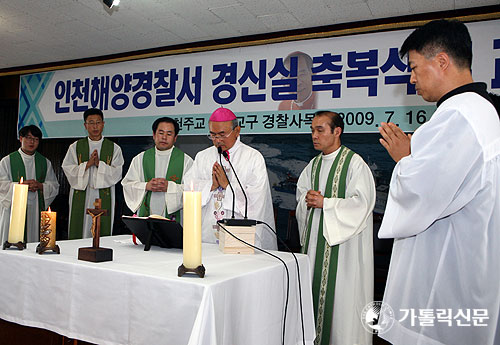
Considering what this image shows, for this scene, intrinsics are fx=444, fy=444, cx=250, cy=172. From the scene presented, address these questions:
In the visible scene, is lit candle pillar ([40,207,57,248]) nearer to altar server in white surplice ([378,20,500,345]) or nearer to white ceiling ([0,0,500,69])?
altar server in white surplice ([378,20,500,345])

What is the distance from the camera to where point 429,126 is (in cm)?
179

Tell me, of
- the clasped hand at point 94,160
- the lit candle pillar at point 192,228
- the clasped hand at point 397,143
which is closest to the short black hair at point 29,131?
the clasped hand at point 94,160

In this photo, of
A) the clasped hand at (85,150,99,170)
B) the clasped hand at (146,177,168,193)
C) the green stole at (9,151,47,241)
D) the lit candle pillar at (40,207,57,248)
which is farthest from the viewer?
the green stole at (9,151,47,241)

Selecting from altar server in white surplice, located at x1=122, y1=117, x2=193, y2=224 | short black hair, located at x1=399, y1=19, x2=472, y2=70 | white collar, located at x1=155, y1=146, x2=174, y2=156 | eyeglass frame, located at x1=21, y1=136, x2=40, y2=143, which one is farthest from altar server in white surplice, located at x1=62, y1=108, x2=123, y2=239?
short black hair, located at x1=399, y1=19, x2=472, y2=70

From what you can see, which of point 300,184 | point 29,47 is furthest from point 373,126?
point 29,47

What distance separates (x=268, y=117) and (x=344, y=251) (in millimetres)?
2256

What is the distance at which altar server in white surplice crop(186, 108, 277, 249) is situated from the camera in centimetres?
358

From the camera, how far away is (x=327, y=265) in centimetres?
377

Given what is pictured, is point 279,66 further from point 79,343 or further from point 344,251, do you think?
point 79,343

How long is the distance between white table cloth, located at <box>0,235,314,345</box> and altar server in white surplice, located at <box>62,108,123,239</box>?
3.83 meters

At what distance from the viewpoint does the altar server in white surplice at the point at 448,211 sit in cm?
173

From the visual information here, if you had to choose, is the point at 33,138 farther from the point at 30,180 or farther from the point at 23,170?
the point at 30,180

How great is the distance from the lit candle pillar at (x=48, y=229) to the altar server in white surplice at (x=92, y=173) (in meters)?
3.87

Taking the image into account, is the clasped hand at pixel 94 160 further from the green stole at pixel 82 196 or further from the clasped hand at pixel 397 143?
the clasped hand at pixel 397 143
